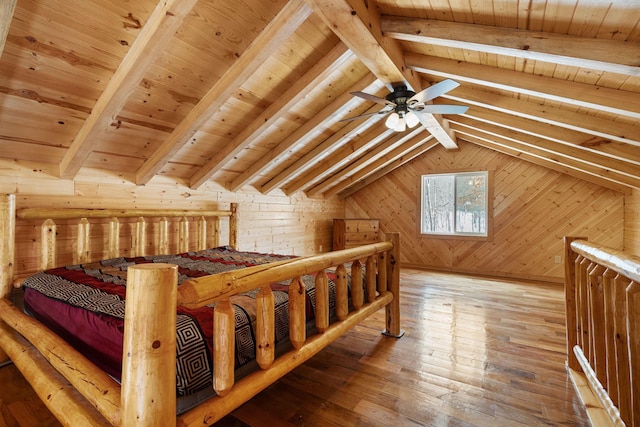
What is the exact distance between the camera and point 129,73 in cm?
190

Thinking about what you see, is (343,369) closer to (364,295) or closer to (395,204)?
(364,295)

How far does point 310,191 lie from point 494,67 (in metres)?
3.87

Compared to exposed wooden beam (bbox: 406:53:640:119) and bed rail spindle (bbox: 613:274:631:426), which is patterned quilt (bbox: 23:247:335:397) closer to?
bed rail spindle (bbox: 613:274:631:426)

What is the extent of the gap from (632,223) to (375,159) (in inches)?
149

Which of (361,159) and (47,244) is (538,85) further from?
(47,244)

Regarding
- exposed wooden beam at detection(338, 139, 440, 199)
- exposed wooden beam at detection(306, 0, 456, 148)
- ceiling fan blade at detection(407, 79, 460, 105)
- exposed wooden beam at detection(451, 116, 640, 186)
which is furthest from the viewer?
exposed wooden beam at detection(338, 139, 440, 199)

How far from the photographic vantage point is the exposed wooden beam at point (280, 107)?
262 cm

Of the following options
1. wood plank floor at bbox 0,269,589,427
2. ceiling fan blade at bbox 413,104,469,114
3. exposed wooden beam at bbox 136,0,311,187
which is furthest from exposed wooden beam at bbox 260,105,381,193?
wood plank floor at bbox 0,269,589,427

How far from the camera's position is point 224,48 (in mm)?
2225

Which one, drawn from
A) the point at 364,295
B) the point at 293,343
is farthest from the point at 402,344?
the point at 293,343

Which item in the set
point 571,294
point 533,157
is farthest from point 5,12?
point 533,157

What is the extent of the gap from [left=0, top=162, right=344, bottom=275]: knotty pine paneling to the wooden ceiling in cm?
14

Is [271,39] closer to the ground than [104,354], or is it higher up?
higher up

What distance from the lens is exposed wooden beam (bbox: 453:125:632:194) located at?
175 inches
